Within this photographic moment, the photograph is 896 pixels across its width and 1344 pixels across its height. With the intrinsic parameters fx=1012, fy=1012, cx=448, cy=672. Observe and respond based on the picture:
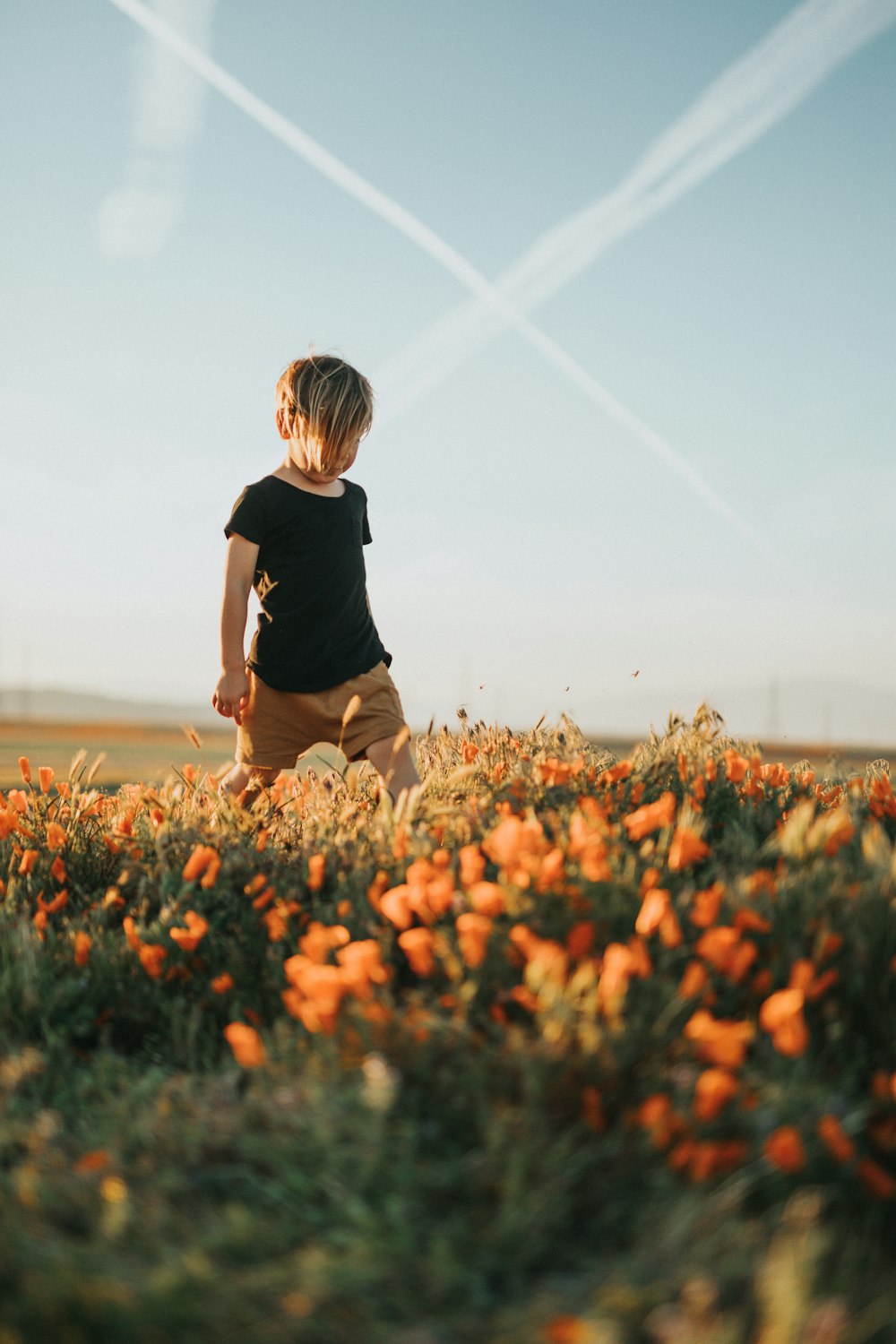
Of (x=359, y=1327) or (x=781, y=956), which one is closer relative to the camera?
(x=359, y=1327)

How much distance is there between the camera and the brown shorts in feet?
15.5

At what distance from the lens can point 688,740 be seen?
14.3ft

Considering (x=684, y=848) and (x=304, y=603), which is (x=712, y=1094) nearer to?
(x=684, y=848)

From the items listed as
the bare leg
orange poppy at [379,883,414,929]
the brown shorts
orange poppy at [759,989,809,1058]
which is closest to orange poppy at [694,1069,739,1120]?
orange poppy at [759,989,809,1058]

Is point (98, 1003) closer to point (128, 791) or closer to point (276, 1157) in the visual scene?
point (276, 1157)

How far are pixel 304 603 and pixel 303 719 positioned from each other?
544 millimetres

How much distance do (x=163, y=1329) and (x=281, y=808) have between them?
10.1 feet

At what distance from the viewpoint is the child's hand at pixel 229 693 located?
4609 millimetres

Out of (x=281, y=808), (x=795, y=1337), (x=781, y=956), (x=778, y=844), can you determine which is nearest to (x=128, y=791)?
(x=281, y=808)

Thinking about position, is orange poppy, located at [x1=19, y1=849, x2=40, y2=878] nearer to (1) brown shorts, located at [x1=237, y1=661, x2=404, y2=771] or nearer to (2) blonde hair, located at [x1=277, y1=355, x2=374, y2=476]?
(1) brown shorts, located at [x1=237, y1=661, x2=404, y2=771]

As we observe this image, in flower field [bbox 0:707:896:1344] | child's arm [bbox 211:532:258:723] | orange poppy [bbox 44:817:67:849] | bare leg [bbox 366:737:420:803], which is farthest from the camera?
child's arm [bbox 211:532:258:723]

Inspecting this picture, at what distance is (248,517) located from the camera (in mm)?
4633

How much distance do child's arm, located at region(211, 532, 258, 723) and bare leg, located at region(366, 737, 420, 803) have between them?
67cm

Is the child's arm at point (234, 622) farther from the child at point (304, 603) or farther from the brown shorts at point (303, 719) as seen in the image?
the brown shorts at point (303, 719)
